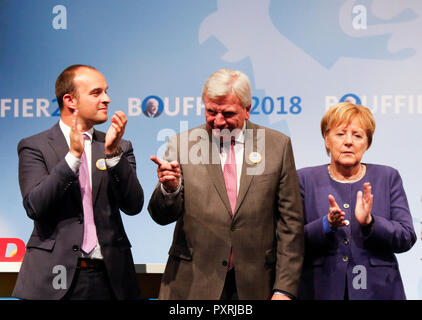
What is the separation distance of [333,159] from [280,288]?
740mm

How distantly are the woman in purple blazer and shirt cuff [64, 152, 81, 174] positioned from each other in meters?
1.07

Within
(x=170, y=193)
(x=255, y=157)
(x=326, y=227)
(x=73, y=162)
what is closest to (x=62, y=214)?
(x=73, y=162)

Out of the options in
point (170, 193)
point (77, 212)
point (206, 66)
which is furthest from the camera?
point (206, 66)

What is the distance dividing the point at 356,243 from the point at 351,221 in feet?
0.34

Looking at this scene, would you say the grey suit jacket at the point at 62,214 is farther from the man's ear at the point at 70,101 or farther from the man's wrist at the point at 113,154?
the man's ear at the point at 70,101

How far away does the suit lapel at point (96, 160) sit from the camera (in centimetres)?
267

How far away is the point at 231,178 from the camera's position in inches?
100

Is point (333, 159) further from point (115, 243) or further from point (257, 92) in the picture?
point (115, 243)

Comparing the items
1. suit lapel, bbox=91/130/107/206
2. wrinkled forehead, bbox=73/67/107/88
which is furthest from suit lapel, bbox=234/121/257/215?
wrinkled forehead, bbox=73/67/107/88

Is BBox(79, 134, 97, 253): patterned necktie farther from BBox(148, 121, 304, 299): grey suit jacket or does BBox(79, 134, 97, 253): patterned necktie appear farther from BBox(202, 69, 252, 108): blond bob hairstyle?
BBox(202, 69, 252, 108): blond bob hairstyle

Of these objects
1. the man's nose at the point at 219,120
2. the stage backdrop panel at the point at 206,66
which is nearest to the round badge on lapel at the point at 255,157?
the man's nose at the point at 219,120

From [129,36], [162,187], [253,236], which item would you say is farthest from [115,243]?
[129,36]

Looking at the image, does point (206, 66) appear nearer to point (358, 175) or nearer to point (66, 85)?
point (66, 85)

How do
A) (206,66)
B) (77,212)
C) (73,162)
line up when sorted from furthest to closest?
1. (206,66)
2. (77,212)
3. (73,162)
